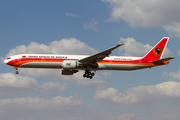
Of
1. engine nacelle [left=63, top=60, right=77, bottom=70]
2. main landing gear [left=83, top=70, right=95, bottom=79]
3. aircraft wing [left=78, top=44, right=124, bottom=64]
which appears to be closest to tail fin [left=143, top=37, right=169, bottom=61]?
aircraft wing [left=78, top=44, right=124, bottom=64]

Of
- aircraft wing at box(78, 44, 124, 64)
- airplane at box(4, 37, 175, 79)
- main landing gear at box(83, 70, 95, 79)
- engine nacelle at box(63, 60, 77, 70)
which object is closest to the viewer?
aircraft wing at box(78, 44, 124, 64)

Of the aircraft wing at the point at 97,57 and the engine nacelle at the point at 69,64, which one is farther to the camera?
the engine nacelle at the point at 69,64

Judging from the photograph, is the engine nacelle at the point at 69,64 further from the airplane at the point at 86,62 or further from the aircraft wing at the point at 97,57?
the aircraft wing at the point at 97,57

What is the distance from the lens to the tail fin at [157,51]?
134ft

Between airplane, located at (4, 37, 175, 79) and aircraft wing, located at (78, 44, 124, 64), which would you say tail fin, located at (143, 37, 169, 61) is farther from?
aircraft wing, located at (78, 44, 124, 64)

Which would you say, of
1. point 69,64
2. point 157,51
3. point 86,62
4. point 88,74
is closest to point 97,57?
point 86,62

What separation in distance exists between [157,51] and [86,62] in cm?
1334

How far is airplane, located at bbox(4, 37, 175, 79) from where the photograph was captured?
120 ft

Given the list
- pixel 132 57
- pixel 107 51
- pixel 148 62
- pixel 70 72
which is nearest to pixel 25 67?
pixel 70 72

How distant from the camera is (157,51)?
41969 millimetres

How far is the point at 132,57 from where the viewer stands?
3991cm

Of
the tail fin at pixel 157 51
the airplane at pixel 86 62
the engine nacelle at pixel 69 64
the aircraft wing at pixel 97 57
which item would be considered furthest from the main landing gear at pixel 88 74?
the tail fin at pixel 157 51

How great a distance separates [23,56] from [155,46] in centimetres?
2258

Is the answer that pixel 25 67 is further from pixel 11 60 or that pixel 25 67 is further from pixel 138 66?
pixel 138 66
